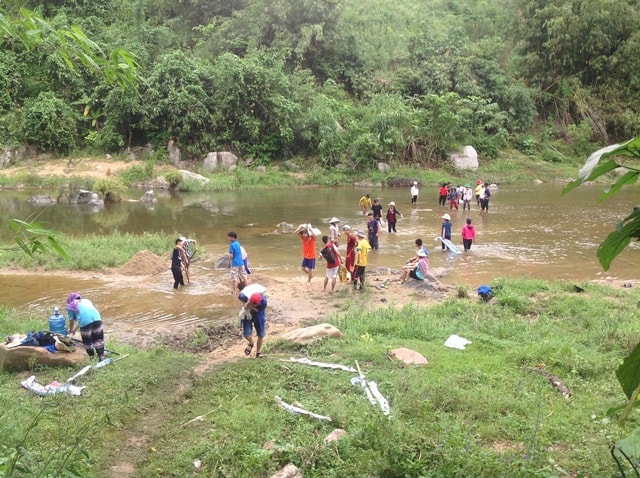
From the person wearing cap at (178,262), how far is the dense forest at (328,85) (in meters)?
21.6

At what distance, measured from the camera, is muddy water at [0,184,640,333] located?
11.8 m

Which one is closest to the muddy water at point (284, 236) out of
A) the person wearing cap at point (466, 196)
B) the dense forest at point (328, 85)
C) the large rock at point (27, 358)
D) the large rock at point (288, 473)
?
the person wearing cap at point (466, 196)

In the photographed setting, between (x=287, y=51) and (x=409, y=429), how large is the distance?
117 ft

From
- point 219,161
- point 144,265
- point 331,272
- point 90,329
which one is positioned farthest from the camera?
point 219,161

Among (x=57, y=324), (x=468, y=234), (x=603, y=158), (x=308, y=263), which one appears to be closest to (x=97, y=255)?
(x=308, y=263)

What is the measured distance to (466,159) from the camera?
36.7 m

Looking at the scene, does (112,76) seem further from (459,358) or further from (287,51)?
(287,51)

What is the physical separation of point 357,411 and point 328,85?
35683 mm

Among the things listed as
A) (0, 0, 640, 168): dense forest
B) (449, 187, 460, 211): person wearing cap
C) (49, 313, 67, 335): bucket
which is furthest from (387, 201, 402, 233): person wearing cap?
(0, 0, 640, 168): dense forest

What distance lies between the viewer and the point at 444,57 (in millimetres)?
40188

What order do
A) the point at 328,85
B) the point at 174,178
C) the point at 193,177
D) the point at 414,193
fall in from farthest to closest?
1. the point at 328,85
2. the point at 193,177
3. the point at 174,178
4. the point at 414,193

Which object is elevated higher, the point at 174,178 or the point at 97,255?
the point at 174,178

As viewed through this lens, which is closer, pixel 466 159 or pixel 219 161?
pixel 219 161

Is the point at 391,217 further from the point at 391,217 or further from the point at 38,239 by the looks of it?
the point at 38,239
